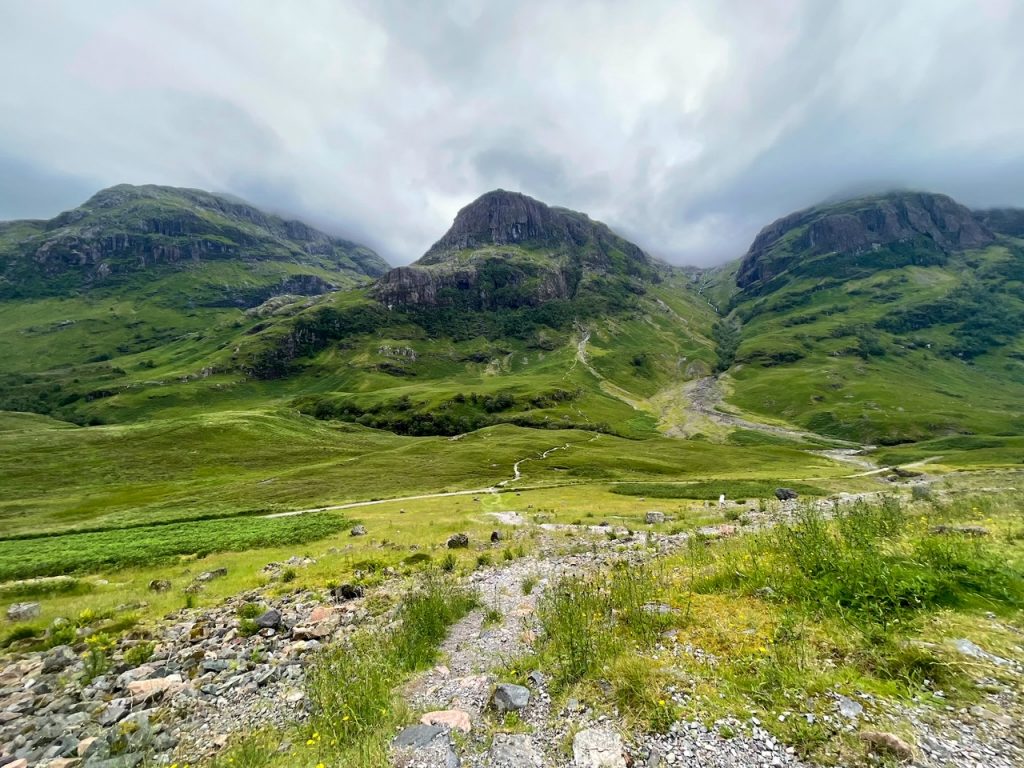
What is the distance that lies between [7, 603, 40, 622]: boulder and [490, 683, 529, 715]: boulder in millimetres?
22529

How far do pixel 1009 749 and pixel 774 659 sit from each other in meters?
3.15

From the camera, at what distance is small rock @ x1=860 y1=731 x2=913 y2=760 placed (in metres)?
5.76

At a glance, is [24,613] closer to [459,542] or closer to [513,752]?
[459,542]

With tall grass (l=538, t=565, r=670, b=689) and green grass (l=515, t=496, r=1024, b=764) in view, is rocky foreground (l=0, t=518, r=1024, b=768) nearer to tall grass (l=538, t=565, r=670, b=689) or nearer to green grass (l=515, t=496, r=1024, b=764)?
green grass (l=515, t=496, r=1024, b=764)

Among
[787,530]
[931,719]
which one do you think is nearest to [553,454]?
[787,530]

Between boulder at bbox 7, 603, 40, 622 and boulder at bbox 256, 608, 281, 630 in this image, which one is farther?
boulder at bbox 7, 603, 40, 622

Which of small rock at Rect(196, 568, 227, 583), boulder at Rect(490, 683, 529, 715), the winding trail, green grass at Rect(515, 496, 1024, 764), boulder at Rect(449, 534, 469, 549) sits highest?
green grass at Rect(515, 496, 1024, 764)

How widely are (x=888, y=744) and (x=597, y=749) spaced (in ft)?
13.4

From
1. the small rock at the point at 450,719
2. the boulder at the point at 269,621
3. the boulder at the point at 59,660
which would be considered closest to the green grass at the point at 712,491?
the boulder at the point at 269,621

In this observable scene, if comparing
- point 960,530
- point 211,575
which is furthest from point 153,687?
point 960,530

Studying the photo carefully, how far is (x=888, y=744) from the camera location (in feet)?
19.3

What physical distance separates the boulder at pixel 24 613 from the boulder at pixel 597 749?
2479cm

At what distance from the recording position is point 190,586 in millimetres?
22469

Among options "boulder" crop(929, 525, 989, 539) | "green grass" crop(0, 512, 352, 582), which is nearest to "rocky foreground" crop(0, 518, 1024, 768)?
"boulder" crop(929, 525, 989, 539)
